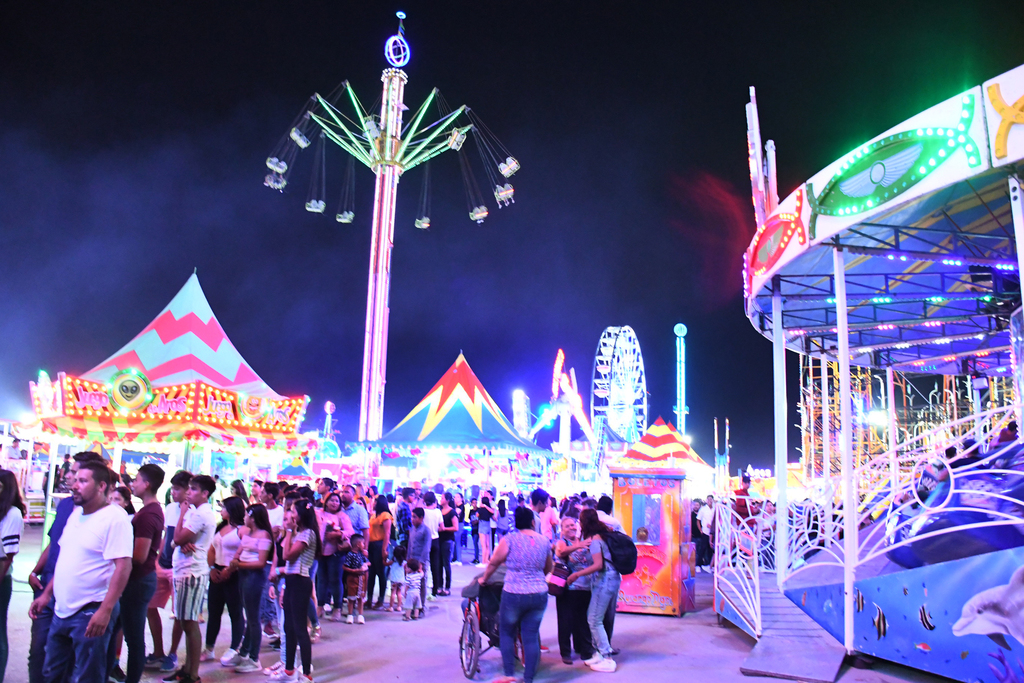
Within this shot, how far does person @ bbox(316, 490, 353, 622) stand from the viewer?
8719 mm

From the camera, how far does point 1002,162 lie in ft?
18.3

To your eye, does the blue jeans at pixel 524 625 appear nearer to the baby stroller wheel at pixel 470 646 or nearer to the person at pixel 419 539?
the baby stroller wheel at pixel 470 646

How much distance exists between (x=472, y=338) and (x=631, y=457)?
4222cm

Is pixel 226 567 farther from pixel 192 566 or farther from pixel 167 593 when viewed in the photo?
pixel 167 593

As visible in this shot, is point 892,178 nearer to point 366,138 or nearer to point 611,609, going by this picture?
point 611,609

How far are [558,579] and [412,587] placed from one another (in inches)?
107

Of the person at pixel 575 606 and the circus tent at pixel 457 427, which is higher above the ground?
the circus tent at pixel 457 427

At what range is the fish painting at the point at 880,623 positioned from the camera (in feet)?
21.3

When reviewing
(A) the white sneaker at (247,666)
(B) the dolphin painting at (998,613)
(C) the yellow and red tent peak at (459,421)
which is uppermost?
(C) the yellow and red tent peak at (459,421)

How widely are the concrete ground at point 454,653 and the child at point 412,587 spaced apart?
0.18 meters

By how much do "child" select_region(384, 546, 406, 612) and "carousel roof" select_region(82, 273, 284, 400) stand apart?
913 cm

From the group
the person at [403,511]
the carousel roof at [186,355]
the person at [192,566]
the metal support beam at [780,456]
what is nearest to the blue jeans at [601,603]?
the metal support beam at [780,456]

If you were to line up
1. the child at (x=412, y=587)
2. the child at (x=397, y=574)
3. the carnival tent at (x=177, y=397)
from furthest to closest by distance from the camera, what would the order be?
the carnival tent at (x=177, y=397)
the child at (x=397, y=574)
the child at (x=412, y=587)

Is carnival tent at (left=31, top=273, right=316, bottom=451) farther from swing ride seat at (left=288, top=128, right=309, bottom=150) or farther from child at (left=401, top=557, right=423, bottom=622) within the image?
child at (left=401, top=557, right=423, bottom=622)
